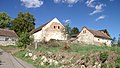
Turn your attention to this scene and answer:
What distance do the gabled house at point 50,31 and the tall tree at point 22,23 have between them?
48.9 feet

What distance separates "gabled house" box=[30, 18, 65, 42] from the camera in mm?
56062

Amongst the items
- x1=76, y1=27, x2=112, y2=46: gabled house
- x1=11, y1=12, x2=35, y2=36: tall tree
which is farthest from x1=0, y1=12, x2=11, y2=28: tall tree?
x1=76, y1=27, x2=112, y2=46: gabled house

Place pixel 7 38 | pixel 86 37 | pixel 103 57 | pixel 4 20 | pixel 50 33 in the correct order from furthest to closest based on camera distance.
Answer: pixel 4 20 < pixel 86 37 < pixel 7 38 < pixel 50 33 < pixel 103 57

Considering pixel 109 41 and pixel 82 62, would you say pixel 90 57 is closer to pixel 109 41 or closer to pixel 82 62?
pixel 82 62

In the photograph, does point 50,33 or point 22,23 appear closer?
point 50,33

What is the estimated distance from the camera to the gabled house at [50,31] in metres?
56.1

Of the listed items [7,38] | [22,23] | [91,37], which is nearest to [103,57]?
[91,37]

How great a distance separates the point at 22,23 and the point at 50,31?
18638mm

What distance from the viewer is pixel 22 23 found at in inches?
2815

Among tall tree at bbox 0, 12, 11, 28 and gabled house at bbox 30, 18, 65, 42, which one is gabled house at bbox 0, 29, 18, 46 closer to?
gabled house at bbox 30, 18, 65, 42

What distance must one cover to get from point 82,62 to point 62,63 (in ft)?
9.88

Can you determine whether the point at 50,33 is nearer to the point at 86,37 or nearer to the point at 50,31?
the point at 50,31

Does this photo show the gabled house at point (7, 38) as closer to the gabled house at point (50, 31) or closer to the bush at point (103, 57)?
the gabled house at point (50, 31)

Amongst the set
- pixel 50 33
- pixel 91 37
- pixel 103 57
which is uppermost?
pixel 50 33
